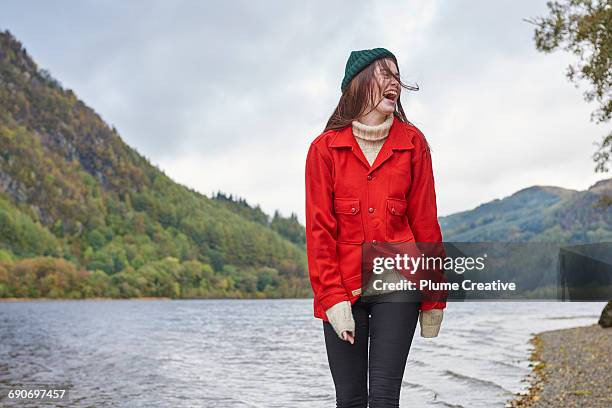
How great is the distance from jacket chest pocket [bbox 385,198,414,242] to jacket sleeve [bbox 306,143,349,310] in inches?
9.7

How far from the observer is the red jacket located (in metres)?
3.26

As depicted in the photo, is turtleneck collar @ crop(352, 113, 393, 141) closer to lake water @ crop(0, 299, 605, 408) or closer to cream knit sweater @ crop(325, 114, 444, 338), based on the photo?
cream knit sweater @ crop(325, 114, 444, 338)

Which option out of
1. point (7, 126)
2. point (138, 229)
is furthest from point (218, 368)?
point (7, 126)

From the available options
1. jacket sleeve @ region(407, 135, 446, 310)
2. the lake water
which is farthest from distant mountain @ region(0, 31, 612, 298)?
jacket sleeve @ region(407, 135, 446, 310)

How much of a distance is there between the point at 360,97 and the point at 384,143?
0.25 meters

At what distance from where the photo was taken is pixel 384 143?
3.42 meters

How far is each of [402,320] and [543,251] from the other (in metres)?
3.65

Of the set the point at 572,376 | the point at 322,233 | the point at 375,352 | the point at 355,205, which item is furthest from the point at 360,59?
the point at 572,376

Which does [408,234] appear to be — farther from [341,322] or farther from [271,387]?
[271,387]

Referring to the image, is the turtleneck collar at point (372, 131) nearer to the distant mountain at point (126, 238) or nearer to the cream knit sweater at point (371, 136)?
the cream knit sweater at point (371, 136)

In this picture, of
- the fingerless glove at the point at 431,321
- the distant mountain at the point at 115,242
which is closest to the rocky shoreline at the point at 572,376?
the fingerless glove at the point at 431,321

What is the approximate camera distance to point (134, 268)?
152125 mm

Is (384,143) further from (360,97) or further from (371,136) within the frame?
(360,97)

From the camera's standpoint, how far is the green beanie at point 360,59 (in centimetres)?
345
